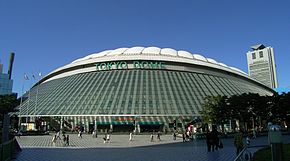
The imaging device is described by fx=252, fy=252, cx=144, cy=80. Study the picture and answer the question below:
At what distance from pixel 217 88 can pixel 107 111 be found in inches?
1090

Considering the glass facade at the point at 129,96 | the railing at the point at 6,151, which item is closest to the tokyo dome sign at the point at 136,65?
the glass facade at the point at 129,96

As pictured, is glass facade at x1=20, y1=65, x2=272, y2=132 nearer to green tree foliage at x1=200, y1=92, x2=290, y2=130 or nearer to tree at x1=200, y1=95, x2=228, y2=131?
tree at x1=200, y1=95, x2=228, y2=131

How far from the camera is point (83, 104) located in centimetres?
5447

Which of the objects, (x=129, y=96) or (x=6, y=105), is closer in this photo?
(x=129, y=96)

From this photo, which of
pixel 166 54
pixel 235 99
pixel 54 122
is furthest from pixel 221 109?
pixel 54 122

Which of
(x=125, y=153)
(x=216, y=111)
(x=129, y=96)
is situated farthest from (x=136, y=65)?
(x=125, y=153)

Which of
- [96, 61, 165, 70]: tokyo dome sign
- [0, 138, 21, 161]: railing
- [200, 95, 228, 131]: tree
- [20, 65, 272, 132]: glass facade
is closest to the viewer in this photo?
[0, 138, 21, 161]: railing

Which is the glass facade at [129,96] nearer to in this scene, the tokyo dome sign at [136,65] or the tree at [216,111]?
the tokyo dome sign at [136,65]

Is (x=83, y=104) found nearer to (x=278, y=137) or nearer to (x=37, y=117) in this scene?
(x=37, y=117)

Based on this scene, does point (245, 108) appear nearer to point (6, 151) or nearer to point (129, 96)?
point (129, 96)

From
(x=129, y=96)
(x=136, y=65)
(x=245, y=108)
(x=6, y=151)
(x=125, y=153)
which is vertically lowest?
(x=125, y=153)

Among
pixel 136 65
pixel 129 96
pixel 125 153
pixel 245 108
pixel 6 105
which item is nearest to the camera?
pixel 125 153

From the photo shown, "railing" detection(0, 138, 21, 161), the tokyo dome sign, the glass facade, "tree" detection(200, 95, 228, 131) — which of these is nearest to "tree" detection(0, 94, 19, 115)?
the glass facade

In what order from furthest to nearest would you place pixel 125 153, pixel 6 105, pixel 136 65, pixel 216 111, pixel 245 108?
pixel 136 65 < pixel 6 105 < pixel 245 108 < pixel 216 111 < pixel 125 153
